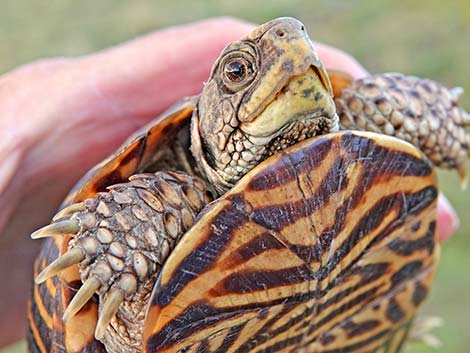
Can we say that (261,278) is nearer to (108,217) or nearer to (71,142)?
(108,217)

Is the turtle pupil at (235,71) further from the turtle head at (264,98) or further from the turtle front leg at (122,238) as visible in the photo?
the turtle front leg at (122,238)

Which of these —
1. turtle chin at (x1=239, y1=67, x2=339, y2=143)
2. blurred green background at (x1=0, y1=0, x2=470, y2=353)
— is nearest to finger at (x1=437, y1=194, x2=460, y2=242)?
blurred green background at (x1=0, y1=0, x2=470, y2=353)

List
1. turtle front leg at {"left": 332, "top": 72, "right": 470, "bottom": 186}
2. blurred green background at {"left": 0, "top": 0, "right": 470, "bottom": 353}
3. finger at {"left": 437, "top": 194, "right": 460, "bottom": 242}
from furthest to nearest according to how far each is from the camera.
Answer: blurred green background at {"left": 0, "top": 0, "right": 470, "bottom": 353} → finger at {"left": 437, "top": 194, "right": 460, "bottom": 242} → turtle front leg at {"left": 332, "top": 72, "right": 470, "bottom": 186}

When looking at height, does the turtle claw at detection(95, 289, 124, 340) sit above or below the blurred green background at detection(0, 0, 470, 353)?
below

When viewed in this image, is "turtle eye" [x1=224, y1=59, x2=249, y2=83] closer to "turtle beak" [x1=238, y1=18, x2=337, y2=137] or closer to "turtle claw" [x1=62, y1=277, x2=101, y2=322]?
"turtle beak" [x1=238, y1=18, x2=337, y2=137]

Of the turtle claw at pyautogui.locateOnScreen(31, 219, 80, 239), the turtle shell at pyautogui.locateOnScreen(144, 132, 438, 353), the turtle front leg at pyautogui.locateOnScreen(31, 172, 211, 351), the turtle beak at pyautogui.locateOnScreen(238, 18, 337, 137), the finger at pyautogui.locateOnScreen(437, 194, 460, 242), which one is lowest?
the finger at pyautogui.locateOnScreen(437, 194, 460, 242)
